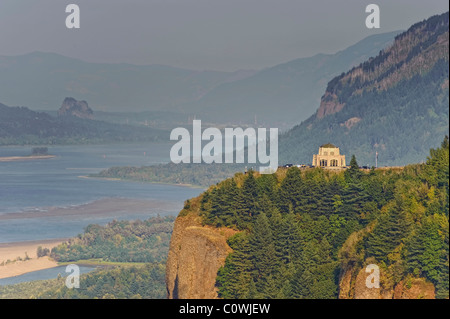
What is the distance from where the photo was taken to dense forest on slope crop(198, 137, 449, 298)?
268 feet

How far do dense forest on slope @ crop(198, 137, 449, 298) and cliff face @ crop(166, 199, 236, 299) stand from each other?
37.2 inches

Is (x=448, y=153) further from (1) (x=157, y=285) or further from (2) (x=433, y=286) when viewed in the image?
(1) (x=157, y=285)

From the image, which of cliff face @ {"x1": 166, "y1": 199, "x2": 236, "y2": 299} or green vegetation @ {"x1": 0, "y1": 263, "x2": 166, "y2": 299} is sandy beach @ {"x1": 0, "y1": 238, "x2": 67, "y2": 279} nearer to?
green vegetation @ {"x1": 0, "y1": 263, "x2": 166, "y2": 299}

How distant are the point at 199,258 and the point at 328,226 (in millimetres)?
11332

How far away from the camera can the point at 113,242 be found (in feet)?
645

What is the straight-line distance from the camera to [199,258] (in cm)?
9594

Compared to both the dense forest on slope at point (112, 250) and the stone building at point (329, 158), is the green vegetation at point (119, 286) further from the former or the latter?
the dense forest on slope at point (112, 250)

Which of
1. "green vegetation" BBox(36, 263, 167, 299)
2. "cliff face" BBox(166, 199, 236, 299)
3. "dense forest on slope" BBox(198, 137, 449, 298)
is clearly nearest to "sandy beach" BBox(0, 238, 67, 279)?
"green vegetation" BBox(36, 263, 167, 299)

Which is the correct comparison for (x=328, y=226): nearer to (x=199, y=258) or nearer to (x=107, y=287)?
(x=199, y=258)

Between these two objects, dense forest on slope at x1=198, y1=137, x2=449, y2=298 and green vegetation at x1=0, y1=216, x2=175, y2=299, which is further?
green vegetation at x1=0, y1=216, x2=175, y2=299

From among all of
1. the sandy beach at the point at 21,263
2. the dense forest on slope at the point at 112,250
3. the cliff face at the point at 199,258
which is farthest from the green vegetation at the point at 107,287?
the cliff face at the point at 199,258

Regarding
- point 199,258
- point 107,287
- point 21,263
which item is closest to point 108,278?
point 107,287

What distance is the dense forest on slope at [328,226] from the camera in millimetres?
81562
